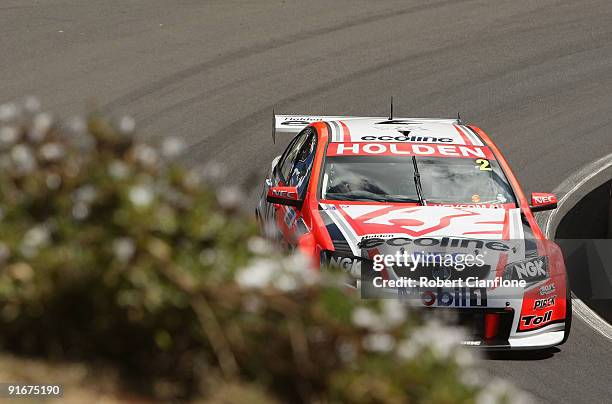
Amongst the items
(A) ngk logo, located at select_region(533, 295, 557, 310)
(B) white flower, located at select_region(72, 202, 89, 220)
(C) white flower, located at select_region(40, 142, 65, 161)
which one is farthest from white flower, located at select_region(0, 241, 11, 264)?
(A) ngk logo, located at select_region(533, 295, 557, 310)

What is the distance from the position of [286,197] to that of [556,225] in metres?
4.58

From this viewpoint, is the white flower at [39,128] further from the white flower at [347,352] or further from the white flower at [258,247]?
the white flower at [347,352]

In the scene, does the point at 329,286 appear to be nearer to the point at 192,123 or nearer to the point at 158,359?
the point at 158,359

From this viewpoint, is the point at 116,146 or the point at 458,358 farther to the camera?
the point at 116,146

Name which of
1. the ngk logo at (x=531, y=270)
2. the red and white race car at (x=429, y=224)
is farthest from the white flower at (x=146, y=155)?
the ngk logo at (x=531, y=270)

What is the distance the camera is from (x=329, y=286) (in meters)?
4.31

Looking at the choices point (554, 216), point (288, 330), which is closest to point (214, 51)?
point (554, 216)

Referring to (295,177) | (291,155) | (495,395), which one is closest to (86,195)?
(495,395)

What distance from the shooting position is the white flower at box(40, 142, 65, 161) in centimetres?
504

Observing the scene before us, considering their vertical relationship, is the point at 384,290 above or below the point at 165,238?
below

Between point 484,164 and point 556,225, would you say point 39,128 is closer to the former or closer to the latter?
point 484,164

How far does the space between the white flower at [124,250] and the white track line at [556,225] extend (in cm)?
582

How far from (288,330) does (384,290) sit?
3879 mm

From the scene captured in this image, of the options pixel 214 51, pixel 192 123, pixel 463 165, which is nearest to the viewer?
pixel 463 165
